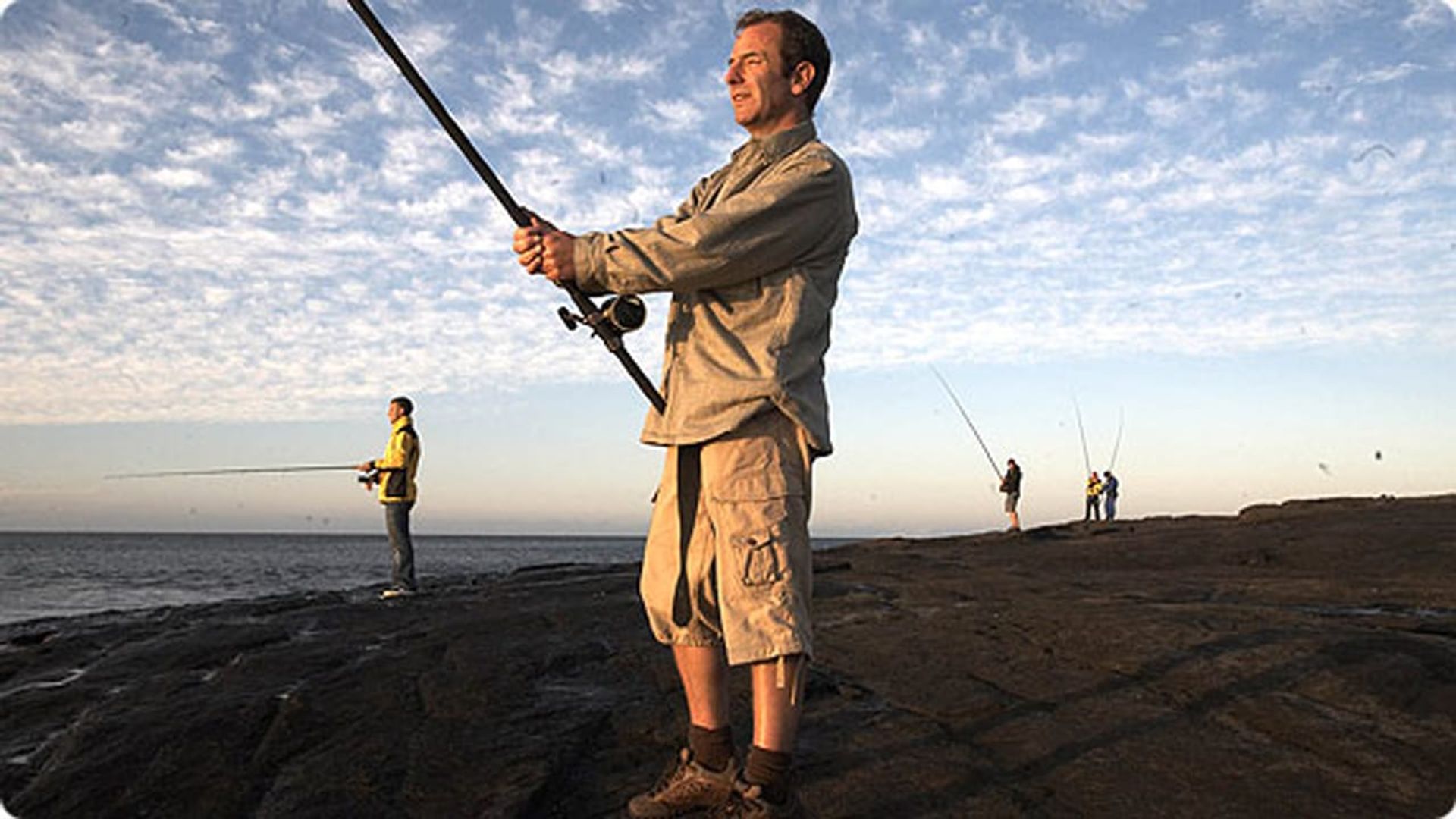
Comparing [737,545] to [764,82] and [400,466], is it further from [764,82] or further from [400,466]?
[400,466]

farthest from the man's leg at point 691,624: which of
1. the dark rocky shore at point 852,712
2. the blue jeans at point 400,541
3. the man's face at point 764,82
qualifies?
the blue jeans at point 400,541

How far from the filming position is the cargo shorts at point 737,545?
7.69 ft

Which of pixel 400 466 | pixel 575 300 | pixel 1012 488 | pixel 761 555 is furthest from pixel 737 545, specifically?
pixel 1012 488

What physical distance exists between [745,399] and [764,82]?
93 centimetres

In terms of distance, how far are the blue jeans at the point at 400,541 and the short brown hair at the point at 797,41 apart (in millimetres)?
7770

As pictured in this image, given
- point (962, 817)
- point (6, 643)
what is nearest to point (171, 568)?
point (6, 643)

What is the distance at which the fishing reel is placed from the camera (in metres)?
2.86

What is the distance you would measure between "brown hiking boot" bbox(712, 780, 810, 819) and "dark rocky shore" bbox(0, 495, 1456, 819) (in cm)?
28

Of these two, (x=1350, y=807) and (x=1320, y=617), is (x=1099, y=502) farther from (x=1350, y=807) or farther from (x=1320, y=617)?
(x=1350, y=807)

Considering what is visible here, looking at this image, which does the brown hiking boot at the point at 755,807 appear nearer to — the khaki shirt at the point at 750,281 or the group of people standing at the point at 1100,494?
the khaki shirt at the point at 750,281

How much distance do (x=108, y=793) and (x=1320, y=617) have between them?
5.63 meters

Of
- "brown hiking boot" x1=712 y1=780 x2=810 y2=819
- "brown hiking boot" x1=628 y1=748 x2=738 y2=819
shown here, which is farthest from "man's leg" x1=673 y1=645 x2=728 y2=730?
"brown hiking boot" x1=712 y1=780 x2=810 y2=819

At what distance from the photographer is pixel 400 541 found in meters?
9.58

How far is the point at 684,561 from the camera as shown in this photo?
2.56m
